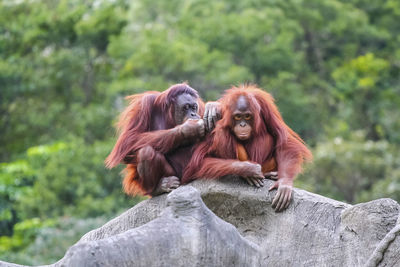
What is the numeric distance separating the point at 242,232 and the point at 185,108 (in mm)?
778

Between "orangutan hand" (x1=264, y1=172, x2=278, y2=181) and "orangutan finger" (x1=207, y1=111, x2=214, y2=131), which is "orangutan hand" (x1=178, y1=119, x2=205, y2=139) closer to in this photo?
"orangutan finger" (x1=207, y1=111, x2=214, y2=131)

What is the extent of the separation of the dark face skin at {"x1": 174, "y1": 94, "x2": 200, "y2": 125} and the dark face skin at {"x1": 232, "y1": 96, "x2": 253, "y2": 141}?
0.31m

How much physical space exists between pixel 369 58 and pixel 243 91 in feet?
38.6

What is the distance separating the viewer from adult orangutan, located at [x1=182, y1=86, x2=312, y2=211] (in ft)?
11.5

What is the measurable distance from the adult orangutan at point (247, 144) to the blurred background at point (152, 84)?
17.0 feet

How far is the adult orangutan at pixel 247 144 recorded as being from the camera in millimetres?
3502

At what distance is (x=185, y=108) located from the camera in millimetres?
3791

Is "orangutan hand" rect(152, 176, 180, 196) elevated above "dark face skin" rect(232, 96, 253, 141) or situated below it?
below

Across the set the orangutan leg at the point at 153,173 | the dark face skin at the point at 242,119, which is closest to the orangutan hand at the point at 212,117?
the dark face skin at the point at 242,119

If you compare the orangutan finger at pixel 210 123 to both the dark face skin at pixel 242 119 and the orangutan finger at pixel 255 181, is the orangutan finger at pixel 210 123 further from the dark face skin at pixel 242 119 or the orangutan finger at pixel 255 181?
the orangutan finger at pixel 255 181

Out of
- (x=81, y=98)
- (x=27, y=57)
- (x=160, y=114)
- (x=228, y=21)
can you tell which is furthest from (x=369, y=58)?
(x=160, y=114)

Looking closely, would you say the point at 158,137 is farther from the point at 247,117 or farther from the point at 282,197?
the point at 282,197

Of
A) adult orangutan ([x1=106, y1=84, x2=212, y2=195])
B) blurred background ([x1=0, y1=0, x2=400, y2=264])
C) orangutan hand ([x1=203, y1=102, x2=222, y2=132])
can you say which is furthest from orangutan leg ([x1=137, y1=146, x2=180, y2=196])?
blurred background ([x1=0, y1=0, x2=400, y2=264])

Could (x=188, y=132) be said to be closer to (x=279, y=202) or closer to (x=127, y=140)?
(x=127, y=140)
